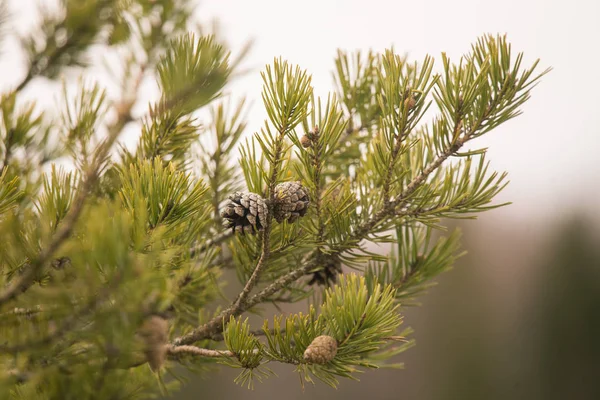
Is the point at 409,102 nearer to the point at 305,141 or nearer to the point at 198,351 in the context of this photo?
the point at 305,141

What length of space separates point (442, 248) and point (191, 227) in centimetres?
19

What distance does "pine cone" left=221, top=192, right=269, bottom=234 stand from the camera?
23 centimetres

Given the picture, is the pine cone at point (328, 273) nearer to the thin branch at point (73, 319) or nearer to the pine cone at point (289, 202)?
the pine cone at point (289, 202)

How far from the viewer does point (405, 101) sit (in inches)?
9.1

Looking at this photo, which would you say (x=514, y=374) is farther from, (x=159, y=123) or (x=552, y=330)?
(x=159, y=123)

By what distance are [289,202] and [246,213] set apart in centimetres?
2

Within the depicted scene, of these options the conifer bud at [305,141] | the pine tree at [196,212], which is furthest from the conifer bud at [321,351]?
the conifer bud at [305,141]

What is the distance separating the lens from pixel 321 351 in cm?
22

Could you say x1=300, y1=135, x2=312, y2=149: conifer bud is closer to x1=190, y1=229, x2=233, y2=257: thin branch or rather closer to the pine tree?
the pine tree

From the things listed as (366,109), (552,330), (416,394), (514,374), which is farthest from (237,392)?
(366,109)

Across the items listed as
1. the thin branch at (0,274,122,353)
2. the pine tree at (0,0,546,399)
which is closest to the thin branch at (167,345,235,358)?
the pine tree at (0,0,546,399)

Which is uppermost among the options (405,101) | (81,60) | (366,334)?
(81,60)

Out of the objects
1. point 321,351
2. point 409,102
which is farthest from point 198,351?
point 409,102

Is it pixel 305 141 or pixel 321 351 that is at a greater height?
pixel 305 141
